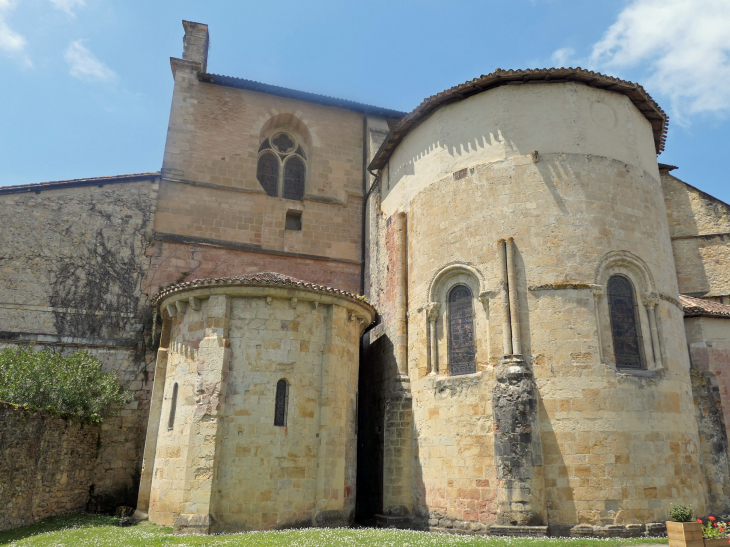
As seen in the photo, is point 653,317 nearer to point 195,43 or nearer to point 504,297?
point 504,297

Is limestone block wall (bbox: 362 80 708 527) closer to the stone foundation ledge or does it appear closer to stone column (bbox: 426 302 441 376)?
stone column (bbox: 426 302 441 376)

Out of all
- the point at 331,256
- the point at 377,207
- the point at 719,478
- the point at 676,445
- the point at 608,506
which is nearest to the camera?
the point at 608,506

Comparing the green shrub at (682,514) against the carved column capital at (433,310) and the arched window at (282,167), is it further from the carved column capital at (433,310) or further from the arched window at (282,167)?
the arched window at (282,167)

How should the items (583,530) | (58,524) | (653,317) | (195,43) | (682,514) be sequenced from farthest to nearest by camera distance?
(195,43), (653,317), (58,524), (583,530), (682,514)

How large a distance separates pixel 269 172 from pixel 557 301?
12.3 m

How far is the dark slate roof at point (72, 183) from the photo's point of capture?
1620cm

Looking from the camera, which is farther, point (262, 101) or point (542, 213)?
point (262, 101)

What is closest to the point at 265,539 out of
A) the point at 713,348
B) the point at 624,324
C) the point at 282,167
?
the point at 624,324

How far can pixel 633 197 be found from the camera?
12.9 meters

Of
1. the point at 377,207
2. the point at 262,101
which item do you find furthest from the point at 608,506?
the point at 262,101

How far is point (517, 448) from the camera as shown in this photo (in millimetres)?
10852

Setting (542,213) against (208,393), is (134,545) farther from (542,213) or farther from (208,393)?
(542,213)

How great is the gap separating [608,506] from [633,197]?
6921mm

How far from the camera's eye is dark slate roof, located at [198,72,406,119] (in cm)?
2002
